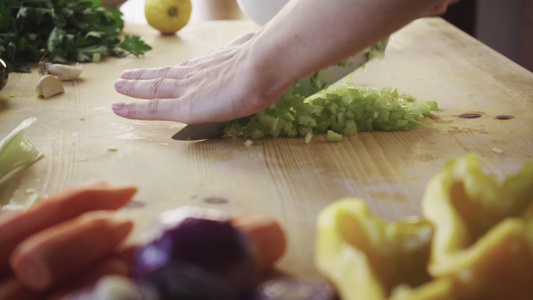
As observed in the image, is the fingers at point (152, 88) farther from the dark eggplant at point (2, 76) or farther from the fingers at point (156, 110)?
the dark eggplant at point (2, 76)

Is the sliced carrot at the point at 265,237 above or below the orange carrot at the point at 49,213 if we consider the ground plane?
below

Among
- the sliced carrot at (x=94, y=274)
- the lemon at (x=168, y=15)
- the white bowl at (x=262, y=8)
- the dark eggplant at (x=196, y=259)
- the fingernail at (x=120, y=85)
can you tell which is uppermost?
the dark eggplant at (x=196, y=259)

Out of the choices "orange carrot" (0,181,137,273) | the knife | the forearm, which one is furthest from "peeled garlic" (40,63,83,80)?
"orange carrot" (0,181,137,273)

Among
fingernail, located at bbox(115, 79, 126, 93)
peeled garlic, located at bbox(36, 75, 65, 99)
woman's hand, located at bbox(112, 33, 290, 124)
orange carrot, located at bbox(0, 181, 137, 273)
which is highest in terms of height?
orange carrot, located at bbox(0, 181, 137, 273)

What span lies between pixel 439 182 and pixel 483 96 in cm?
100

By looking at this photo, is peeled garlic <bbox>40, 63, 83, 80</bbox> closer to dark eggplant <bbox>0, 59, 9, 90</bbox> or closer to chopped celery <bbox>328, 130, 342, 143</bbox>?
dark eggplant <bbox>0, 59, 9, 90</bbox>

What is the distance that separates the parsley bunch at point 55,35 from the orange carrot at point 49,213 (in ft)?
4.37

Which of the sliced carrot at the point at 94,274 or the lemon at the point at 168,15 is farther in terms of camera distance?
the lemon at the point at 168,15

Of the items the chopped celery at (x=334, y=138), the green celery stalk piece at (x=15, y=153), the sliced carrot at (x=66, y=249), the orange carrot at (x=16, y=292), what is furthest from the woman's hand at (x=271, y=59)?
the orange carrot at (x=16, y=292)

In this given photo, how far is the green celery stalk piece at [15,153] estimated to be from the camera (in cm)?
132

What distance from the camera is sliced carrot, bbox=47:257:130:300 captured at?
78 cm

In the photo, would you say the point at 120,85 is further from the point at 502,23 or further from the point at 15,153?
the point at 502,23

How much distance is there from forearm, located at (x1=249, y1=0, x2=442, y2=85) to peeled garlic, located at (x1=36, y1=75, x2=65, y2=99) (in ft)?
2.22

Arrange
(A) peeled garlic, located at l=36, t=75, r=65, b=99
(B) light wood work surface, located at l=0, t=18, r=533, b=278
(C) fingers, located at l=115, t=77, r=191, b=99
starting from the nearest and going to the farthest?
1. (B) light wood work surface, located at l=0, t=18, r=533, b=278
2. (C) fingers, located at l=115, t=77, r=191, b=99
3. (A) peeled garlic, located at l=36, t=75, r=65, b=99
